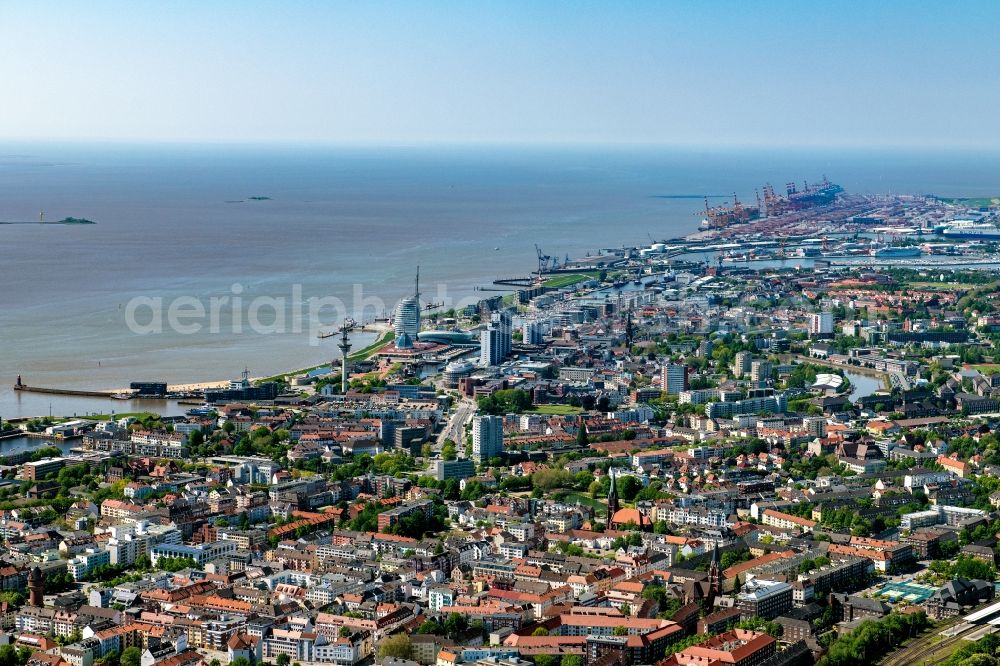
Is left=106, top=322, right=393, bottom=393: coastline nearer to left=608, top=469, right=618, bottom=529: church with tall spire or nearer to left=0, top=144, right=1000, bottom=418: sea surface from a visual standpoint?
left=0, top=144, right=1000, bottom=418: sea surface

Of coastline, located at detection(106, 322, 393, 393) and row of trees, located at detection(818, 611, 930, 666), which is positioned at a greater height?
row of trees, located at detection(818, 611, 930, 666)

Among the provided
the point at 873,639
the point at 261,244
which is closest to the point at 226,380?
the point at 873,639

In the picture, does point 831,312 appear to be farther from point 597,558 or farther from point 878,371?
point 597,558

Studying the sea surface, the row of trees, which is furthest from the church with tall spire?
the sea surface

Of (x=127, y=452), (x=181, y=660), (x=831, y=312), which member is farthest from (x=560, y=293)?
(x=181, y=660)

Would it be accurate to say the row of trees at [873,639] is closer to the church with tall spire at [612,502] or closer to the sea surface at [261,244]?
the church with tall spire at [612,502]

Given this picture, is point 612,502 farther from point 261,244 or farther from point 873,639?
point 261,244

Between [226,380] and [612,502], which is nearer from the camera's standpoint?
[612,502]

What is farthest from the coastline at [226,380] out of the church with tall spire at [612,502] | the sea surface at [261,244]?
the church with tall spire at [612,502]
